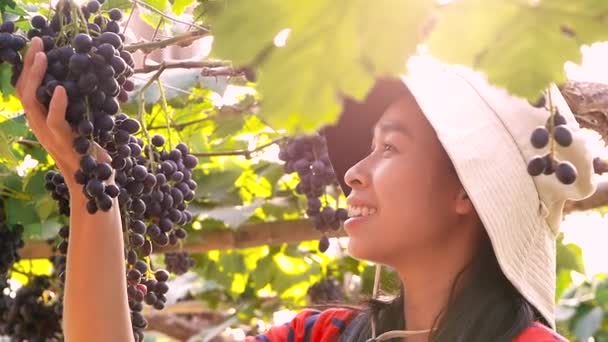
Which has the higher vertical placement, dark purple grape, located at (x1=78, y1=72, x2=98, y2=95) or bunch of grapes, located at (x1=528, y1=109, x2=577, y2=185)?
dark purple grape, located at (x1=78, y1=72, x2=98, y2=95)

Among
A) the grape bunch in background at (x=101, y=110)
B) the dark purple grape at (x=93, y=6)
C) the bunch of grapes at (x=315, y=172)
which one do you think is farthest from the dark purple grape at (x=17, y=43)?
the bunch of grapes at (x=315, y=172)

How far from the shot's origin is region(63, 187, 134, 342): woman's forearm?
1629mm

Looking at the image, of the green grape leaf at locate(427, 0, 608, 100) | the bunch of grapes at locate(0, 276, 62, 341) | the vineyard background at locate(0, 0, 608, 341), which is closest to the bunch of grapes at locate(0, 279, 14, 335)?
the bunch of grapes at locate(0, 276, 62, 341)

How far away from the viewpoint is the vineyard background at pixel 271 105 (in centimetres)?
34

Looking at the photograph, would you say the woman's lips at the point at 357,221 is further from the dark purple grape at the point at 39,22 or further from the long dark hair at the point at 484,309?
the dark purple grape at the point at 39,22

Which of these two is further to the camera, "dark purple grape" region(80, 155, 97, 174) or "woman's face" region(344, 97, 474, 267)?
"woman's face" region(344, 97, 474, 267)

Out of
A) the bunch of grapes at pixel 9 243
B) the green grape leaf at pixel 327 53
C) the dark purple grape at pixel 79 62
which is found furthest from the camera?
the bunch of grapes at pixel 9 243

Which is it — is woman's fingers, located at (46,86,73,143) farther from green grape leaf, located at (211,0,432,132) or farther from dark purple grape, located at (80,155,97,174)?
green grape leaf, located at (211,0,432,132)

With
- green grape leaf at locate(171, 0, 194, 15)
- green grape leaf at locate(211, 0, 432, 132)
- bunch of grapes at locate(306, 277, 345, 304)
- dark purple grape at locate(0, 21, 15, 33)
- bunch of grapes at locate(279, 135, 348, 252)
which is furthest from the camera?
bunch of grapes at locate(306, 277, 345, 304)

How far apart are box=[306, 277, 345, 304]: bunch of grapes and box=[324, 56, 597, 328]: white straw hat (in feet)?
5.15

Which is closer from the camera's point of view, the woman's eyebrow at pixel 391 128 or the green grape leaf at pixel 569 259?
the woman's eyebrow at pixel 391 128

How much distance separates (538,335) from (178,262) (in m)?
1.30

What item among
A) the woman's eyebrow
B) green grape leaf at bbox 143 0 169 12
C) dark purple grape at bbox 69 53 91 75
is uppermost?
green grape leaf at bbox 143 0 169 12

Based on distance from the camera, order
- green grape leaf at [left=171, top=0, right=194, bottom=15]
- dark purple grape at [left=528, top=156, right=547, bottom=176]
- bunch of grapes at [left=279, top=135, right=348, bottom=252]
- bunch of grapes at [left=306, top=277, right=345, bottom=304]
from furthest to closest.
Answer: bunch of grapes at [left=306, top=277, right=345, bottom=304] → bunch of grapes at [left=279, top=135, right=348, bottom=252] → green grape leaf at [left=171, top=0, right=194, bottom=15] → dark purple grape at [left=528, top=156, right=547, bottom=176]
